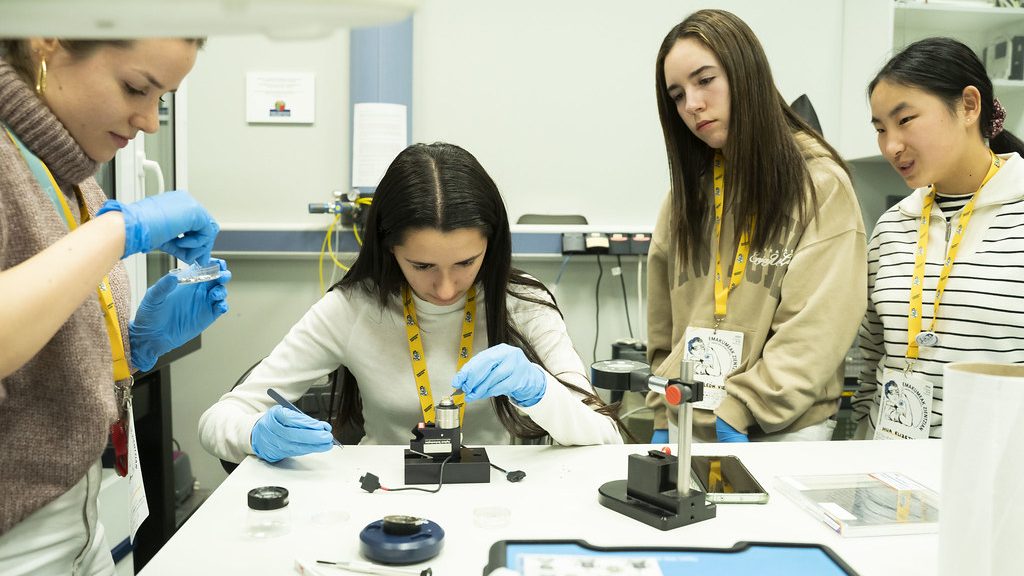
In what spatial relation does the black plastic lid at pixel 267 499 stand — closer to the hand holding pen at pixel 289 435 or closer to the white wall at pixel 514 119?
the hand holding pen at pixel 289 435

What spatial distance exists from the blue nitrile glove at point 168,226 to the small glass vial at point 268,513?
14.3 inches

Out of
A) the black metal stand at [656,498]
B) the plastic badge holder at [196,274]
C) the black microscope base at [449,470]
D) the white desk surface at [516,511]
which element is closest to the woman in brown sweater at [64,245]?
the white desk surface at [516,511]

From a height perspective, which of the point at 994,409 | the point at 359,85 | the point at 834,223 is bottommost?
the point at 994,409

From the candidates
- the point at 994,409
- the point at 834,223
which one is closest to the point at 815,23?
the point at 834,223

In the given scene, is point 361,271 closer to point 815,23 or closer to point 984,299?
point 984,299

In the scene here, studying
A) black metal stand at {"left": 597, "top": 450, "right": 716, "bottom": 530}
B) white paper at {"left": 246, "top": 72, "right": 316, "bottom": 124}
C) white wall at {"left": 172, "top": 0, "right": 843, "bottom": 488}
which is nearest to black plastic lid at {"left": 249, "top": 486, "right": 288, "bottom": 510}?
black metal stand at {"left": 597, "top": 450, "right": 716, "bottom": 530}

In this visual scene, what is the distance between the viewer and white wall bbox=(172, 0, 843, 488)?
282 cm

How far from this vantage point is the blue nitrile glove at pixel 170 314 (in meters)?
1.25

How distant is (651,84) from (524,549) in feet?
7.57

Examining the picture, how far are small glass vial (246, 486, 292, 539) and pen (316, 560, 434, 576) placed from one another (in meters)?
0.14

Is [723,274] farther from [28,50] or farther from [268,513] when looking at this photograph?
[28,50]

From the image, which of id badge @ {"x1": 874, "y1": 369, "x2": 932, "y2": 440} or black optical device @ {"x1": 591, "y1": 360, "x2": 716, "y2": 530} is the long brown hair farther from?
id badge @ {"x1": 874, "y1": 369, "x2": 932, "y2": 440}

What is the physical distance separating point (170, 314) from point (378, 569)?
66 cm

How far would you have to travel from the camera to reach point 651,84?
2.85m
